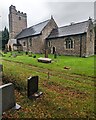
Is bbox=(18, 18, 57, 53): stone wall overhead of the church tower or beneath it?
beneath

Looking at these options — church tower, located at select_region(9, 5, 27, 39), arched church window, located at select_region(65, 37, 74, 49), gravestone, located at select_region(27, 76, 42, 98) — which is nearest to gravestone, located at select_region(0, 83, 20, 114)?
gravestone, located at select_region(27, 76, 42, 98)

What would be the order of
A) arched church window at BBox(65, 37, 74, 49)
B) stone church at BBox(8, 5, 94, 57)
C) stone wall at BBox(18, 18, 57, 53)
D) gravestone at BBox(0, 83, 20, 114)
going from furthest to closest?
stone wall at BBox(18, 18, 57, 53) < arched church window at BBox(65, 37, 74, 49) < stone church at BBox(8, 5, 94, 57) < gravestone at BBox(0, 83, 20, 114)

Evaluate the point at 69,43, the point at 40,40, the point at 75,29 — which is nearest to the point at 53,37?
the point at 40,40

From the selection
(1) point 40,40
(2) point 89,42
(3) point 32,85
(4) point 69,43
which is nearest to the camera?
(3) point 32,85

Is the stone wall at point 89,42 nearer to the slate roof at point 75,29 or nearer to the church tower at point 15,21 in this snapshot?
the slate roof at point 75,29

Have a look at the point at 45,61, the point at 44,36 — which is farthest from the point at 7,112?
the point at 44,36

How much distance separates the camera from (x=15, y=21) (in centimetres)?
4478

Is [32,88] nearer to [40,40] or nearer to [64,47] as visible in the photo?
[64,47]

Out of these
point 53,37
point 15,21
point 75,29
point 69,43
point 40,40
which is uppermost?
point 15,21

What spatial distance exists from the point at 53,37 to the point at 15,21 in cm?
1875

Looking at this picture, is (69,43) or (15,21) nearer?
(69,43)

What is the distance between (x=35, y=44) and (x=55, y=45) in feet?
20.5

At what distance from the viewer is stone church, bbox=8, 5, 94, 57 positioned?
26.8 meters

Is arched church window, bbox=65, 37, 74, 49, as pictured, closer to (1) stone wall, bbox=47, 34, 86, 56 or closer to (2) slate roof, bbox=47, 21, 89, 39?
(1) stone wall, bbox=47, 34, 86, 56
